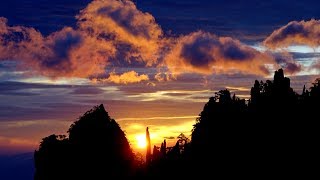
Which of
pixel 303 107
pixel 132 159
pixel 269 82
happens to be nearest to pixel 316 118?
pixel 303 107

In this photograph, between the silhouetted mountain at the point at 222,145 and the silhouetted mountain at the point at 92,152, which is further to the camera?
the silhouetted mountain at the point at 92,152

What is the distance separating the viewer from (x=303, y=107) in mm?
89625

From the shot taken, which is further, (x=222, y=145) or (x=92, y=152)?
(x=92, y=152)

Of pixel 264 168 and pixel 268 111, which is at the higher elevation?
pixel 268 111

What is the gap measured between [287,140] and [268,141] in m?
1.98

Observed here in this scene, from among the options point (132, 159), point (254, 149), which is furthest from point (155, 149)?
point (254, 149)

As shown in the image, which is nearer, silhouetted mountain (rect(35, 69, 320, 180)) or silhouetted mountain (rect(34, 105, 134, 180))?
silhouetted mountain (rect(35, 69, 320, 180))

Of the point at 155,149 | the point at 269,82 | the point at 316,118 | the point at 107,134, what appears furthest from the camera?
the point at 155,149

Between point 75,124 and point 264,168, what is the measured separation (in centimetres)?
2794

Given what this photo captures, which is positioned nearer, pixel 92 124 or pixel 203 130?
pixel 203 130

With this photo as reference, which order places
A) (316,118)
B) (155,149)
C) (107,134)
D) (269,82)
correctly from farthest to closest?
(155,149) < (107,134) < (269,82) < (316,118)

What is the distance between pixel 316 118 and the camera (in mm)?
87625

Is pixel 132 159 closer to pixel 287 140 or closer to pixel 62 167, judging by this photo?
pixel 62 167

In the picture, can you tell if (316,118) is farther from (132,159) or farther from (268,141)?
(132,159)
